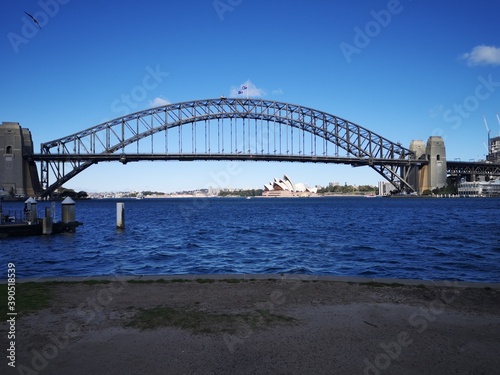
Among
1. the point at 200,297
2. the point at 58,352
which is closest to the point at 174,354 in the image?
the point at 58,352

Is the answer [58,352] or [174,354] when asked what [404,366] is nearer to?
[174,354]

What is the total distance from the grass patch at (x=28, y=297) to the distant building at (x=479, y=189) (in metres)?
117

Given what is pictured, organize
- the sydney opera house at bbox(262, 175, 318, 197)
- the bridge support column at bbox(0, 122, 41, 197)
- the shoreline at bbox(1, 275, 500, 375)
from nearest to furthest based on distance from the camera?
1. the shoreline at bbox(1, 275, 500, 375)
2. the bridge support column at bbox(0, 122, 41, 197)
3. the sydney opera house at bbox(262, 175, 318, 197)

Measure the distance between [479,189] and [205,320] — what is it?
120m

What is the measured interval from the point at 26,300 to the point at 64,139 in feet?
302

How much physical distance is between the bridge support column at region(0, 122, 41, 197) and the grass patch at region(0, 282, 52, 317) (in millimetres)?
82973

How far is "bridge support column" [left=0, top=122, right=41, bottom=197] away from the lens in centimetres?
8144

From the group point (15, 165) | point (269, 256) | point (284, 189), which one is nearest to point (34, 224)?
point (269, 256)

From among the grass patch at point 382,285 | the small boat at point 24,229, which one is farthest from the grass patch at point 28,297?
the small boat at point 24,229

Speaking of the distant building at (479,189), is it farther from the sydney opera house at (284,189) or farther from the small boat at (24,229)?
the small boat at (24,229)

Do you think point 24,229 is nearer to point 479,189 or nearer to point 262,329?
point 262,329

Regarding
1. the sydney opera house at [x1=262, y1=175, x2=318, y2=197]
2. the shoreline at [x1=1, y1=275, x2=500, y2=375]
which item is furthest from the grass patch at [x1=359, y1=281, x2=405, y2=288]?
the sydney opera house at [x1=262, y1=175, x2=318, y2=197]

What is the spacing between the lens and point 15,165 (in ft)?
270

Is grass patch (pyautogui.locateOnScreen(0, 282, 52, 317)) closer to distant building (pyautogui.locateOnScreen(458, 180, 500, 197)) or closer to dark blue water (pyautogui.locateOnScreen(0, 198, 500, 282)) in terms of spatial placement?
dark blue water (pyautogui.locateOnScreen(0, 198, 500, 282))
